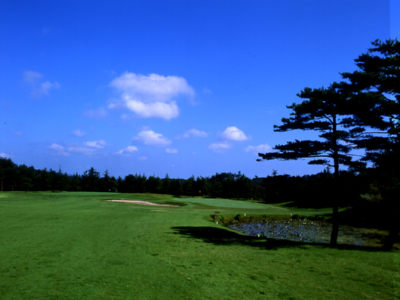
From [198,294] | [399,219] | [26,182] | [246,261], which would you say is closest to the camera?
[198,294]

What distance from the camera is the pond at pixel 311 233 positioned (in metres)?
17.9

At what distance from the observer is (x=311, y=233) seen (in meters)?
20.7

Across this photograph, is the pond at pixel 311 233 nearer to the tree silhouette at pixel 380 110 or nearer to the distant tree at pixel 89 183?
the tree silhouette at pixel 380 110

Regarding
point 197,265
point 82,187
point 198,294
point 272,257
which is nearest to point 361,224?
point 272,257

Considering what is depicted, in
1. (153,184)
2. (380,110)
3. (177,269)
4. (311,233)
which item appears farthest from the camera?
(153,184)

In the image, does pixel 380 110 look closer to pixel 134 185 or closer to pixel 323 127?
pixel 323 127

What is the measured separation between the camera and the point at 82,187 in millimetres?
78375

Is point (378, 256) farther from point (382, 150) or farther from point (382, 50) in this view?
point (382, 50)

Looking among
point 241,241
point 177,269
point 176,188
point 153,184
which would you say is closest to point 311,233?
point 241,241

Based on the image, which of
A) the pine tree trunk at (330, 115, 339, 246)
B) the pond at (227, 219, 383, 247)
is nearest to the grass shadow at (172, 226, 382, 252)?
the pine tree trunk at (330, 115, 339, 246)

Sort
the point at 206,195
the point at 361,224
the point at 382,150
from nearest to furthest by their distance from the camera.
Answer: the point at 382,150 < the point at 361,224 < the point at 206,195

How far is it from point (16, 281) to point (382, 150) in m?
15.2

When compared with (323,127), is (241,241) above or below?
below

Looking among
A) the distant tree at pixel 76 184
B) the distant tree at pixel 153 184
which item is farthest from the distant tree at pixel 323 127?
the distant tree at pixel 76 184
